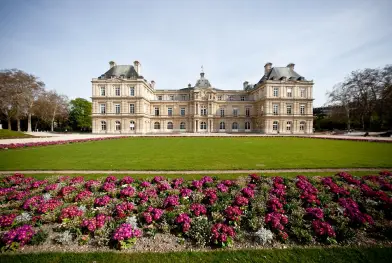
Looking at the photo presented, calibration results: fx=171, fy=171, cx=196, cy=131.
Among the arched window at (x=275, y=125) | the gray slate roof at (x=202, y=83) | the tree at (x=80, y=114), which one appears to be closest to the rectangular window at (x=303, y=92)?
the arched window at (x=275, y=125)

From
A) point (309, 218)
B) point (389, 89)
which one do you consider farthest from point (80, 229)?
point (389, 89)

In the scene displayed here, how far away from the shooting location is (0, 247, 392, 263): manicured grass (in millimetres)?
3350

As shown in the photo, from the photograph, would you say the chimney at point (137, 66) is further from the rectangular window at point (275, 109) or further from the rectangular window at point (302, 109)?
the rectangular window at point (302, 109)

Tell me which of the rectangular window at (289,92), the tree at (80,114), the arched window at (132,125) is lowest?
the arched window at (132,125)

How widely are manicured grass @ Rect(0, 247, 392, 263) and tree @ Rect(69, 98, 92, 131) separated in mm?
62872

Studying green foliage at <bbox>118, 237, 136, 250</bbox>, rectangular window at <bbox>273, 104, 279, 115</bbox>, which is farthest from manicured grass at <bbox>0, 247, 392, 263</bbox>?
rectangular window at <bbox>273, 104, 279, 115</bbox>

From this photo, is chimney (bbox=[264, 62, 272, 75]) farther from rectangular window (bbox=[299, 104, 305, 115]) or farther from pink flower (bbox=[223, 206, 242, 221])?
pink flower (bbox=[223, 206, 242, 221])

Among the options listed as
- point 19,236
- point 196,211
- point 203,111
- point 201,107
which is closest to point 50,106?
point 201,107

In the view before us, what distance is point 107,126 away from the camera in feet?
144

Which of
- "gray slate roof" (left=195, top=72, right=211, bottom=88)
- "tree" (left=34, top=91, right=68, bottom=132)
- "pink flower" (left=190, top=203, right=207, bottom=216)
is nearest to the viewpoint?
"pink flower" (left=190, top=203, right=207, bottom=216)

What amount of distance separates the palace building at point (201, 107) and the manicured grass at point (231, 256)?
42071mm

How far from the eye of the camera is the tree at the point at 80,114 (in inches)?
2271

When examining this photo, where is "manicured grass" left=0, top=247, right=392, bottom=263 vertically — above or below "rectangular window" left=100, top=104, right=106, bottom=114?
below

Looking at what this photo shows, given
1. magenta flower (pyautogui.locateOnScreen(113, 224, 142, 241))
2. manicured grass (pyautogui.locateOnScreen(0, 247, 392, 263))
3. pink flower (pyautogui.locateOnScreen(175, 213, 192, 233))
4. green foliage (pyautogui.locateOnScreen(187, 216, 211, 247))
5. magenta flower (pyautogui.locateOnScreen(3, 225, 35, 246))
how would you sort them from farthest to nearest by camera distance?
1. pink flower (pyautogui.locateOnScreen(175, 213, 192, 233))
2. green foliage (pyautogui.locateOnScreen(187, 216, 211, 247))
3. magenta flower (pyautogui.locateOnScreen(113, 224, 142, 241))
4. magenta flower (pyautogui.locateOnScreen(3, 225, 35, 246))
5. manicured grass (pyautogui.locateOnScreen(0, 247, 392, 263))
